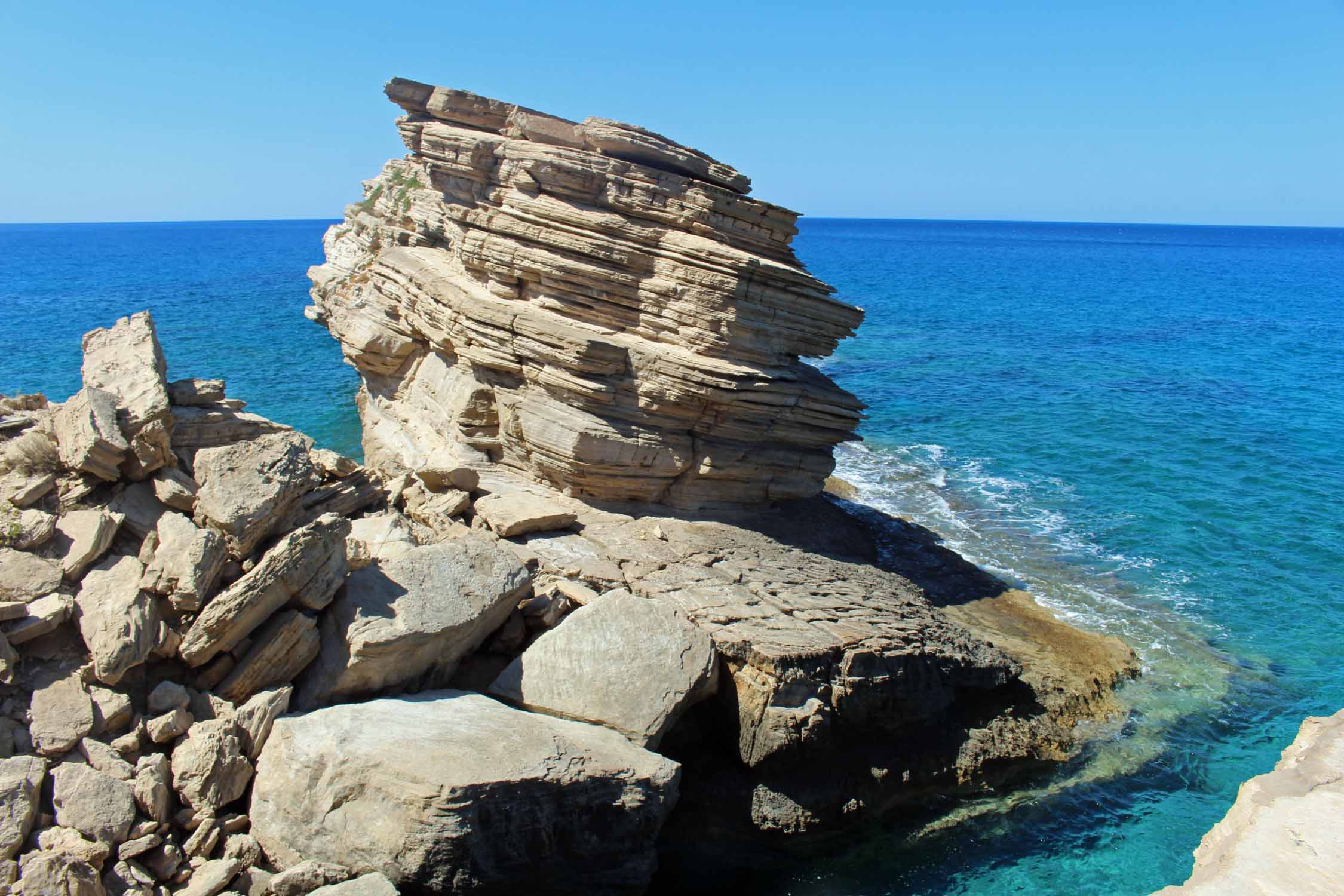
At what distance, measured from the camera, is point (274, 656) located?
1184 centimetres

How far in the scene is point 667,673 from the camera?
13.3 meters

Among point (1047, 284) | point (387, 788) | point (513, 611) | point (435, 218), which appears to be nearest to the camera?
point (387, 788)

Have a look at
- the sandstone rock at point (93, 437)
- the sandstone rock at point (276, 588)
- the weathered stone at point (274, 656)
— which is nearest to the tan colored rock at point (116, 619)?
the sandstone rock at point (276, 588)

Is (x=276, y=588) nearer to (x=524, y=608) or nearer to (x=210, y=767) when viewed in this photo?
(x=210, y=767)

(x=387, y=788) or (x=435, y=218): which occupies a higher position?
(x=435, y=218)

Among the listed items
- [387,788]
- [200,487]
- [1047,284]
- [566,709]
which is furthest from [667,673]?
[1047,284]

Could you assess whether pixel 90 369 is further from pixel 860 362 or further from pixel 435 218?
pixel 860 362

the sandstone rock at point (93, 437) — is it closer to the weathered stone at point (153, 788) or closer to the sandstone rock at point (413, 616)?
the sandstone rock at point (413, 616)

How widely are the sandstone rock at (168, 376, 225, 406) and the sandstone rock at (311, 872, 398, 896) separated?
8.25 metres

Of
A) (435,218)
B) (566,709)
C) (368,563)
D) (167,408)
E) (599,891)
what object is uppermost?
(435,218)

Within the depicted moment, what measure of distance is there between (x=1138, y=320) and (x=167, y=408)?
67960 millimetres

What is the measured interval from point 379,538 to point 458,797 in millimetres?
5527

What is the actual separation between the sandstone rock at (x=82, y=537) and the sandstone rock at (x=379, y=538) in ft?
10.4

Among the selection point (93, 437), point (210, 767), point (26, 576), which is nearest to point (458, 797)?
point (210, 767)
